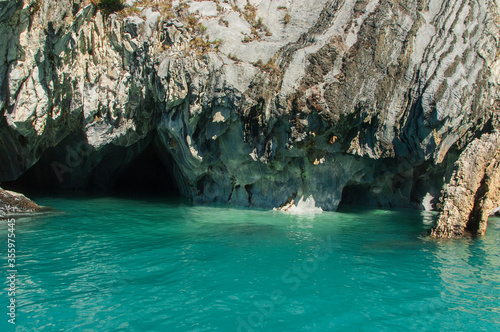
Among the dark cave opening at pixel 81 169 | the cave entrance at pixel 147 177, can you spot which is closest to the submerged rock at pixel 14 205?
the dark cave opening at pixel 81 169

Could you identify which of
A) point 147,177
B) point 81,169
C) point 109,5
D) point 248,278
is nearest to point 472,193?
point 248,278

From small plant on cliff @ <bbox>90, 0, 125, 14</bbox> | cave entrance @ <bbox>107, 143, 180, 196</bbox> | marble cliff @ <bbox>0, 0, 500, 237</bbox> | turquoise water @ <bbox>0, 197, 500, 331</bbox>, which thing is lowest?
turquoise water @ <bbox>0, 197, 500, 331</bbox>

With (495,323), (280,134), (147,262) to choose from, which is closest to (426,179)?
(280,134)

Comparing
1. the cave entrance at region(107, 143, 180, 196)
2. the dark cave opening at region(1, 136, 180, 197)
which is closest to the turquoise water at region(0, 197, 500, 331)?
the dark cave opening at region(1, 136, 180, 197)

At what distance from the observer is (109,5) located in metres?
20.4

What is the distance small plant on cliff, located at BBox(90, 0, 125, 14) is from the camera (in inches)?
794

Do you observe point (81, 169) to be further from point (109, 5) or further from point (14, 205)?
point (109, 5)

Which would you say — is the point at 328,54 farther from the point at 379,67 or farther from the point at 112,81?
the point at 112,81

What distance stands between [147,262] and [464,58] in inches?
641

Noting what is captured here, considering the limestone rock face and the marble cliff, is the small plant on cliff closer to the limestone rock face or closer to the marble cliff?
the marble cliff

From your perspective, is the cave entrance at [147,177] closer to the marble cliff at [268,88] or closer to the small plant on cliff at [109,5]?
the marble cliff at [268,88]

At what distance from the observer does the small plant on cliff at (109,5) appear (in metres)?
20.2

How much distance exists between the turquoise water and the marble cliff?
4995 mm

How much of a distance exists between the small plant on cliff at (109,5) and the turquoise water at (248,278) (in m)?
11.7
